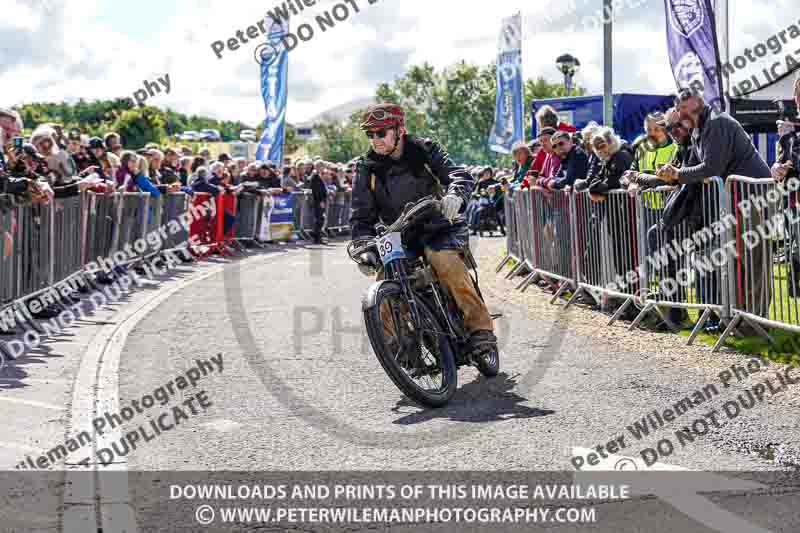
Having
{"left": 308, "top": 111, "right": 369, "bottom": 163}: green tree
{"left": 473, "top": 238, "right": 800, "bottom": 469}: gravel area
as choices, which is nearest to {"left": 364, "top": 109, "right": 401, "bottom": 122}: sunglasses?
{"left": 473, "top": 238, "right": 800, "bottom": 469}: gravel area

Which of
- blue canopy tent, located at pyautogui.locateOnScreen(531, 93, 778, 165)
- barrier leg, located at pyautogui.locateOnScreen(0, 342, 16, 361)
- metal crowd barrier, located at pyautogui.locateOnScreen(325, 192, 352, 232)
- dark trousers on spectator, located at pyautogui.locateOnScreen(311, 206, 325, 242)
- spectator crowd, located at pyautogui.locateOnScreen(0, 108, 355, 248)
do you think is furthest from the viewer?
metal crowd barrier, located at pyautogui.locateOnScreen(325, 192, 352, 232)

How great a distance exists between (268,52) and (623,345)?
19.4 meters

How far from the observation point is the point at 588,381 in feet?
23.7

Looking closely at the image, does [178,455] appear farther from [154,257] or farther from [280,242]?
[280,242]

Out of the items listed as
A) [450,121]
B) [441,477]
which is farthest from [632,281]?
[450,121]

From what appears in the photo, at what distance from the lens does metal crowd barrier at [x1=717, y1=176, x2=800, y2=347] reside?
7.77 m

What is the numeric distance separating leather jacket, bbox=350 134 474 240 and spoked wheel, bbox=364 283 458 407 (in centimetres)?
90

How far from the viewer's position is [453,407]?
645 centimetres

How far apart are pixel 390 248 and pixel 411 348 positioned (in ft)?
2.15

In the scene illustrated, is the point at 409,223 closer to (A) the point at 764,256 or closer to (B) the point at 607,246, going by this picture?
(A) the point at 764,256

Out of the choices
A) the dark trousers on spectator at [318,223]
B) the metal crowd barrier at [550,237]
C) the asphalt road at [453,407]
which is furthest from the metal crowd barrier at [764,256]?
the dark trousers on spectator at [318,223]

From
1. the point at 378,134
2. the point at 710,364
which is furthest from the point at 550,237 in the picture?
the point at 378,134

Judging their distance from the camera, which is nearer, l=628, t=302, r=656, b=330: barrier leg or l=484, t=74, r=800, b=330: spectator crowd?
l=484, t=74, r=800, b=330: spectator crowd

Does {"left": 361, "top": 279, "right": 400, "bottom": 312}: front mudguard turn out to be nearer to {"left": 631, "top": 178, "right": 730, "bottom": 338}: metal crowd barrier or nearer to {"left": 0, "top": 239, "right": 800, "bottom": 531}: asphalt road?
{"left": 0, "top": 239, "right": 800, "bottom": 531}: asphalt road
